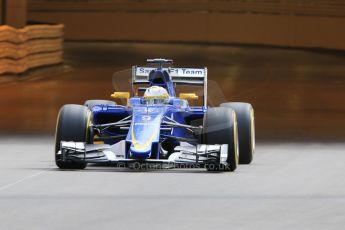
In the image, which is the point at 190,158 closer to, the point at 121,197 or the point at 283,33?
the point at 121,197

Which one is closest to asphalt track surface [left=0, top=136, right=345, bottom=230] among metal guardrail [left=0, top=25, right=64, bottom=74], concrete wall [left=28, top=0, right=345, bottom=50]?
metal guardrail [left=0, top=25, right=64, bottom=74]

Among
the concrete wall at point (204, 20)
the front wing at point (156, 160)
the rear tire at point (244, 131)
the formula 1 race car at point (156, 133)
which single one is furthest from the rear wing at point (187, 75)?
the concrete wall at point (204, 20)

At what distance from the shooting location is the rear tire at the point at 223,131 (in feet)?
46.7

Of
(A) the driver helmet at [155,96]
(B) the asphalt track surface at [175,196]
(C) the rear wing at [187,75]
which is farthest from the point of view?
(C) the rear wing at [187,75]

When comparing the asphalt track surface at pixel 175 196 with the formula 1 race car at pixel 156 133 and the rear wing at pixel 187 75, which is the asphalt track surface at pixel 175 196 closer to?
the formula 1 race car at pixel 156 133

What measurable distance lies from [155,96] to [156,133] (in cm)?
100

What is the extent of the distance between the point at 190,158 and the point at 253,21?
44.8 m

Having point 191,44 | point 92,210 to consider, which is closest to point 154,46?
point 191,44

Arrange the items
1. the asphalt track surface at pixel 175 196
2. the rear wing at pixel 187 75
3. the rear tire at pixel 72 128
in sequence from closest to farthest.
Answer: the asphalt track surface at pixel 175 196, the rear tire at pixel 72 128, the rear wing at pixel 187 75

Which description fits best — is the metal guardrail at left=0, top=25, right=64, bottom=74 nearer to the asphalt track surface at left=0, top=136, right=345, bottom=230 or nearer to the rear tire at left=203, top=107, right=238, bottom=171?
the asphalt track surface at left=0, top=136, right=345, bottom=230

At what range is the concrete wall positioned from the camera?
182ft

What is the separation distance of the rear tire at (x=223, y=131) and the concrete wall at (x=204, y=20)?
131ft

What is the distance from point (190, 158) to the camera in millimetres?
14047

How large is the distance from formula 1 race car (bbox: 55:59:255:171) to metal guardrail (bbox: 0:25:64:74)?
17432mm
